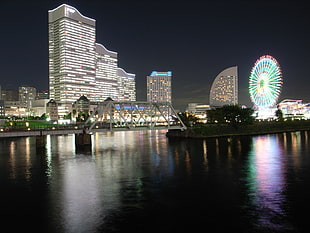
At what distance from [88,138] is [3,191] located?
3658cm

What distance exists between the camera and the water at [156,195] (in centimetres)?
1892

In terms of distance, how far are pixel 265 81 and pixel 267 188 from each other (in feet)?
272

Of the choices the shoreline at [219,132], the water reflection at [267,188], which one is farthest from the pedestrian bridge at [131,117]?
the water reflection at [267,188]

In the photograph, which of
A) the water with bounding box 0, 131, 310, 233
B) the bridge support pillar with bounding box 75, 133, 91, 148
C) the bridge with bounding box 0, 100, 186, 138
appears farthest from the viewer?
the bridge support pillar with bounding box 75, 133, 91, 148

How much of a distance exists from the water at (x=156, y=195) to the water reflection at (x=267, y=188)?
0.22 feet

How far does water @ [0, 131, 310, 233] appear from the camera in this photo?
18922 millimetres

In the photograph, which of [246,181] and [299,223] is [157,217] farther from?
[246,181]

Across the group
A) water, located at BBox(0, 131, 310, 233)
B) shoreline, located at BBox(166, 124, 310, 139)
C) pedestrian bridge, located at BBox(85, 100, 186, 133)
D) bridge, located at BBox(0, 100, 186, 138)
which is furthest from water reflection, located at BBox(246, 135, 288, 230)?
shoreline, located at BBox(166, 124, 310, 139)

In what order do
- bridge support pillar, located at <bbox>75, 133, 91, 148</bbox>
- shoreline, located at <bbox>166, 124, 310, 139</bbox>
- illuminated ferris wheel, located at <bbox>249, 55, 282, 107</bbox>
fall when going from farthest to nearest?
illuminated ferris wheel, located at <bbox>249, 55, 282, 107</bbox>, shoreline, located at <bbox>166, 124, 310, 139</bbox>, bridge support pillar, located at <bbox>75, 133, 91, 148</bbox>

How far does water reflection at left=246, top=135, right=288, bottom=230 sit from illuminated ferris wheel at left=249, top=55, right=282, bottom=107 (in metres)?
59.7

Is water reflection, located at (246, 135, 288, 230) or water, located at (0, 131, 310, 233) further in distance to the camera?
water reflection, located at (246, 135, 288, 230)

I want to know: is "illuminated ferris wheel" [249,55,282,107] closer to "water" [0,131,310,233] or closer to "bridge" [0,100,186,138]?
"bridge" [0,100,186,138]

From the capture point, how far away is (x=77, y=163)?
43.9m

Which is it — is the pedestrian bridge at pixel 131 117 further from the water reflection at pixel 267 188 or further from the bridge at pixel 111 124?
the water reflection at pixel 267 188
